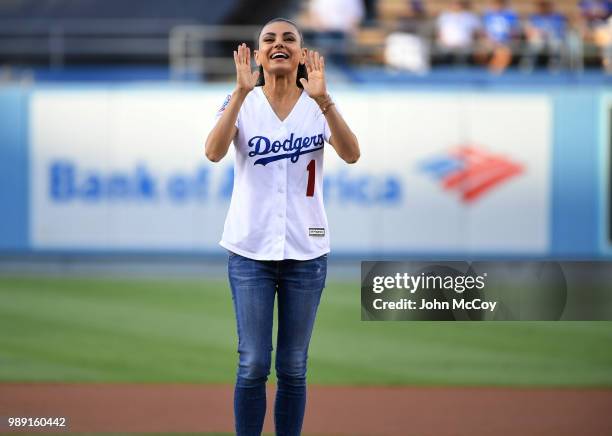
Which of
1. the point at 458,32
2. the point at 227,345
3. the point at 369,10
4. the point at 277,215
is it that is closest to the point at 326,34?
the point at 458,32

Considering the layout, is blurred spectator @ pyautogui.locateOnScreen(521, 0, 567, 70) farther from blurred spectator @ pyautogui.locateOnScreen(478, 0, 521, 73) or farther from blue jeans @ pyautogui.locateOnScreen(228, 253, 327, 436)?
blue jeans @ pyautogui.locateOnScreen(228, 253, 327, 436)

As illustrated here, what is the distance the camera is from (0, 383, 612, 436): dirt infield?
269 inches

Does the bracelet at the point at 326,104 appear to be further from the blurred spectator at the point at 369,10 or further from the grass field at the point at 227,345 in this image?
the blurred spectator at the point at 369,10

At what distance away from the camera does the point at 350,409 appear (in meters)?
7.52

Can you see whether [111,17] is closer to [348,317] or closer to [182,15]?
[182,15]

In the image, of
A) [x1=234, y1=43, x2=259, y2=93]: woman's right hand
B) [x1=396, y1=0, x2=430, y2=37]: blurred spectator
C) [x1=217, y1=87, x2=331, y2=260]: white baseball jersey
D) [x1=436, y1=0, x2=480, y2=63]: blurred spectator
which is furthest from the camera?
[x1=396, y1=0, x2=430, y2=37]: blurred spectator

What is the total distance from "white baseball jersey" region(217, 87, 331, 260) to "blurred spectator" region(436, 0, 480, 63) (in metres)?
13.8

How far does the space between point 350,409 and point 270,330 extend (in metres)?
2.56

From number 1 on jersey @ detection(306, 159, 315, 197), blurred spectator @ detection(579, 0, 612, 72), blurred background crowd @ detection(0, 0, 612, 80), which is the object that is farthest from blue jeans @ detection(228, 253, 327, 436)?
blurred spectator @ detection(579, 0, 612, 72)

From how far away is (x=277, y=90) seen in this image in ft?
17.2

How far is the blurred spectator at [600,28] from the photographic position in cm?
1819

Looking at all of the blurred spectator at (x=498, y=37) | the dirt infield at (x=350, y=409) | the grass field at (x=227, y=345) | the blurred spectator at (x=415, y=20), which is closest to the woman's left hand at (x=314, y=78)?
the dirt infield at (x=350, y=409)

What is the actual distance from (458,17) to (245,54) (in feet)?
46.4

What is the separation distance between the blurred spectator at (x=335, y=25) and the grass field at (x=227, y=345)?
581 cm
